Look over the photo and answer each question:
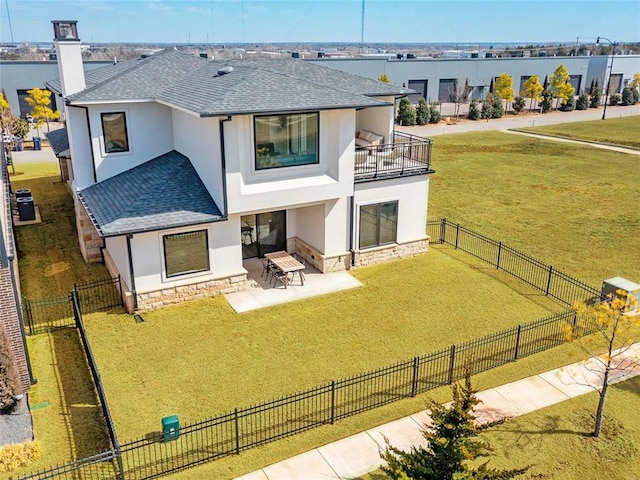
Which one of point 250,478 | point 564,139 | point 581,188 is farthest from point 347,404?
point 564,139

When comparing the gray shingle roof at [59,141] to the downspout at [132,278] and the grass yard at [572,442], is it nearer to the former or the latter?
the downspout at [132,278]

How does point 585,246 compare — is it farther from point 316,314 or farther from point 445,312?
point 316,314

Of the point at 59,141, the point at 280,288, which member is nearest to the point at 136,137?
the point at 280,288

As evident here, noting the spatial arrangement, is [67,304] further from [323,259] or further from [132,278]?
[323,259]

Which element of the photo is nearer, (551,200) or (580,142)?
(551,200)

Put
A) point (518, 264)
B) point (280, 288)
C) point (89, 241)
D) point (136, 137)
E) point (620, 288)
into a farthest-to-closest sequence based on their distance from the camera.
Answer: point (518, 264) → point (89, 241) → point (136, 137) → point (280, 288) → point (620, 288)

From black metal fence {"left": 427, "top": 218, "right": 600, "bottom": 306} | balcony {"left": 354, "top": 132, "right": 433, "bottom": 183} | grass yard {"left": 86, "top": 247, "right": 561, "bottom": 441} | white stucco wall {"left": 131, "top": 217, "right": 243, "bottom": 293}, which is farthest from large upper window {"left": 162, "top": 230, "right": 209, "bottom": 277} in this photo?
black metal fence {"left": 427, "top": 218, "right": 600, "bottom": 306}

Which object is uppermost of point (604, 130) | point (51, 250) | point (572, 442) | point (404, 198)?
point (404, 198)

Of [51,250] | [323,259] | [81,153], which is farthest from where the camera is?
[51,250]
